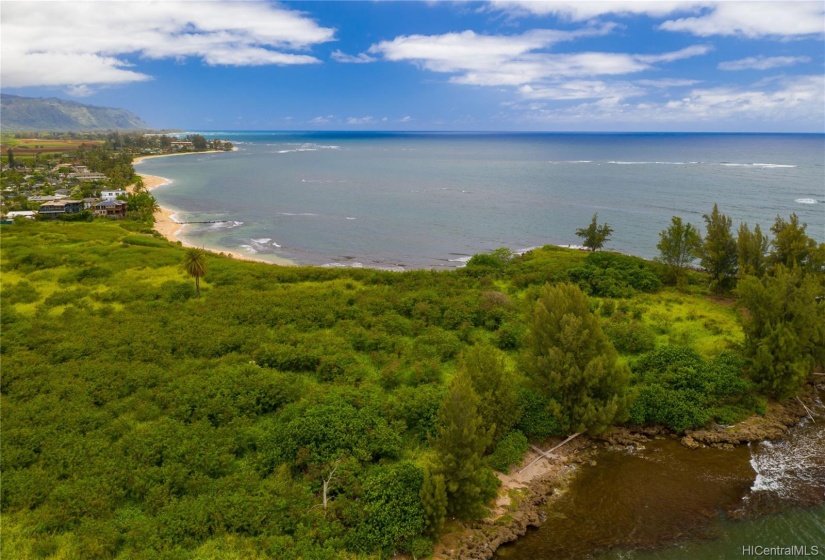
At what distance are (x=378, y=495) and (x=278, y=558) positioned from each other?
441cm

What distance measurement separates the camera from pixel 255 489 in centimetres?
2041

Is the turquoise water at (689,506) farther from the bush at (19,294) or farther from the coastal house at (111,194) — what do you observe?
the coastal house at (111,194)

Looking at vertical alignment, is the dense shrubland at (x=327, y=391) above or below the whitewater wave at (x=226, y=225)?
below

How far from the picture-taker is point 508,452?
78.0ft

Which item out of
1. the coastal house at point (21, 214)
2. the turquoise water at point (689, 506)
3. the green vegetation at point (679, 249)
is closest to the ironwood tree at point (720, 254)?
the green vegetation at point (679, 249)

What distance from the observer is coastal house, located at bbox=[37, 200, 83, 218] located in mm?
81750

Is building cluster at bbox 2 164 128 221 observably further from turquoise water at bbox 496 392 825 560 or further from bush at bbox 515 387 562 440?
turquoise water at bbox 496 392 825 560

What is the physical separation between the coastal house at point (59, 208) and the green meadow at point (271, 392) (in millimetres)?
39393

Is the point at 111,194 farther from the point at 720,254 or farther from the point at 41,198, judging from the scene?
the point at 720,254

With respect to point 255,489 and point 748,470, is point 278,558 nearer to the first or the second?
point 255,489

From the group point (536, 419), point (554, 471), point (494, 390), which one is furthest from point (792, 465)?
point (494, 390)

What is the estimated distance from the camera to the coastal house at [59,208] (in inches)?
3219

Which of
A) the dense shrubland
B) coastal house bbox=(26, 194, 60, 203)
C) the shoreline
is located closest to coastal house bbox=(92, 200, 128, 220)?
coastal house bbox=(26, 194, 60, 203)

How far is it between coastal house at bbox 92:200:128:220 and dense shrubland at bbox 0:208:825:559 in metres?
43.2
